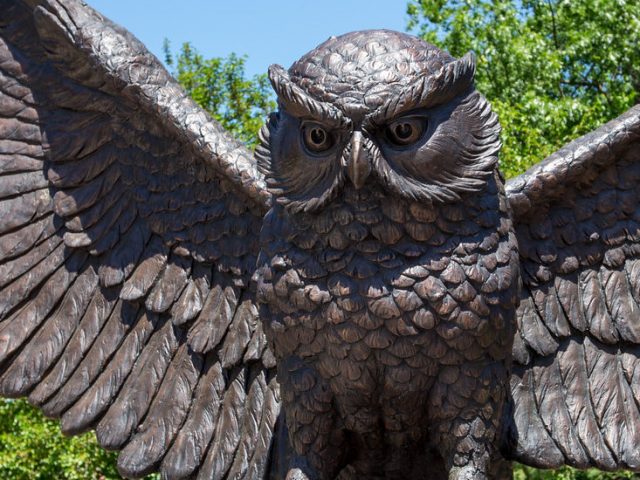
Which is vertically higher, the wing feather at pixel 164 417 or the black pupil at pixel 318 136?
the black pupil at pixel 318 136

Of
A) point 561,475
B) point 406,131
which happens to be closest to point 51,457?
point 561,475

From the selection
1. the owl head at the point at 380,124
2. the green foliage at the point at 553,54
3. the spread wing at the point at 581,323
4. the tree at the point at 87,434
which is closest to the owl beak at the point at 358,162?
the owl head at the point at 380,124

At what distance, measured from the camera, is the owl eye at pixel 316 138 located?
3.16 m

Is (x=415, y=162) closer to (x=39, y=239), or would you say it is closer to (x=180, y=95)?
(x=180, y=95)

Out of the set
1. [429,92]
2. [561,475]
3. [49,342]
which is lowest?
[49,342]

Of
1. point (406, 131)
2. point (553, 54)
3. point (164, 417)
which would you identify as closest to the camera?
point (406, 131)

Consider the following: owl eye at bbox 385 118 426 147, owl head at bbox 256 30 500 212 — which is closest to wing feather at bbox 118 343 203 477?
owl head at bbox 256 30 500 212

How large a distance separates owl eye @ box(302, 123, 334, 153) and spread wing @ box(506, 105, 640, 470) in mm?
774

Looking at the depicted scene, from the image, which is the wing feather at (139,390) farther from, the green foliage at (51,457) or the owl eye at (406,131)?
the green foliage at (51,457)

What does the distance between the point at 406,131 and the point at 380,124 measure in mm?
103

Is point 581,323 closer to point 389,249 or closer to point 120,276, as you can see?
point 389,249

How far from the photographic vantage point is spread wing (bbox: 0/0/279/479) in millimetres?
3965

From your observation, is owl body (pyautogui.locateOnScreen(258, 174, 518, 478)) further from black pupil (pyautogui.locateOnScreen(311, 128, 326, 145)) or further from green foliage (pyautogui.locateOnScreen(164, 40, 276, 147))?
green foliage (pyautogui.locateOnScreen(164, 40, 276, 147))

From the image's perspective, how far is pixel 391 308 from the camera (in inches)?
128
